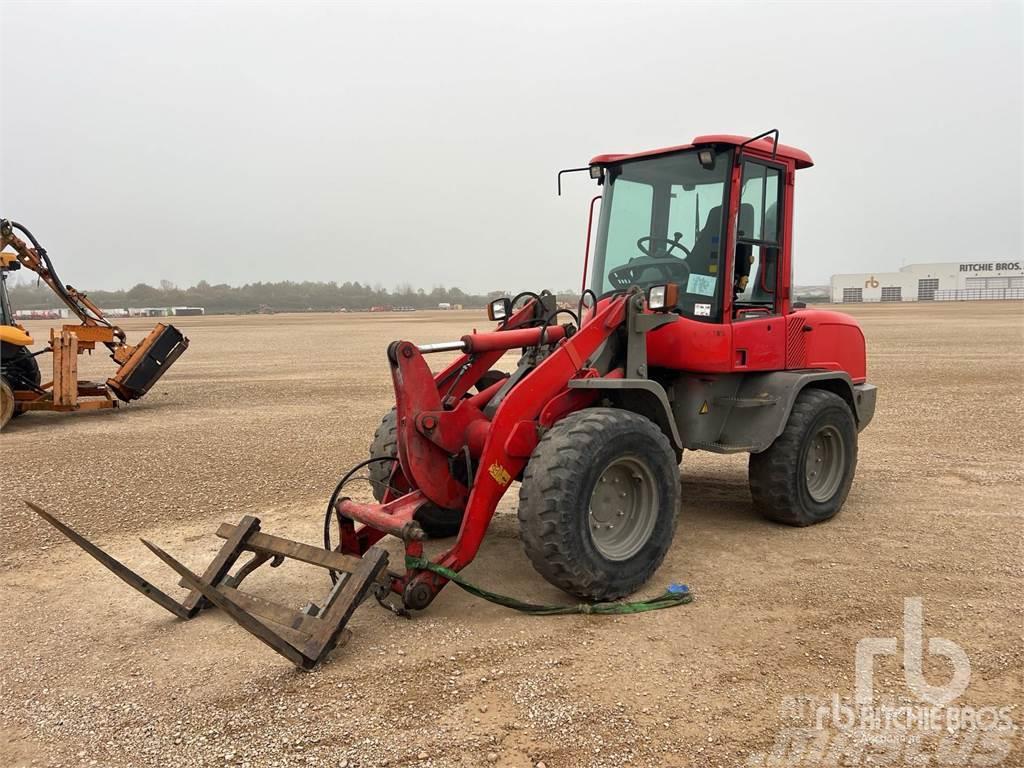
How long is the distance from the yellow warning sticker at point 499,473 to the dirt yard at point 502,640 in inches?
30.0

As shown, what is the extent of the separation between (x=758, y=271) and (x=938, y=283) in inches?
4111

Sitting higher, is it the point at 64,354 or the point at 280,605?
the point at 64,354

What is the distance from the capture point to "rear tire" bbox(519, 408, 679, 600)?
13.4 ft

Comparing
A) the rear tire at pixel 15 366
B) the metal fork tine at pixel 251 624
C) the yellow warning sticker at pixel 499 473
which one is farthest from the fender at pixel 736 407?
the rear tire at pixel 15 366

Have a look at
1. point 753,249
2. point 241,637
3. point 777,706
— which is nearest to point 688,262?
point 753,249

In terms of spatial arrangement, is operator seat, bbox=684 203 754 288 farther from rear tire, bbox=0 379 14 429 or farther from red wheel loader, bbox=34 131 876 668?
rear tire, bbox=0 379 14 429

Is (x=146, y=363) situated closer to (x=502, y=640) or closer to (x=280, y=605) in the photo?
(x=280, y=605)

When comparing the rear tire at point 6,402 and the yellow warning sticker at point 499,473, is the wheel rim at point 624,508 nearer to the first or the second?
the yellow warning sticker at point 499,473

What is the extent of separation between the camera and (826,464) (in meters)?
6.26

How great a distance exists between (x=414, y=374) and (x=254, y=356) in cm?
2206

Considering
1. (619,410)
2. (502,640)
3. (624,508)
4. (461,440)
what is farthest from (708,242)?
(502,640)

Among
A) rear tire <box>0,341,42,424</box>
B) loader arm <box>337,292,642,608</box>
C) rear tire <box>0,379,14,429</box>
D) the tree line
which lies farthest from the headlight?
the tree line

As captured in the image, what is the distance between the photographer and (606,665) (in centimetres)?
368

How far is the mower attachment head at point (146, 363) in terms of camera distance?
12.8m
